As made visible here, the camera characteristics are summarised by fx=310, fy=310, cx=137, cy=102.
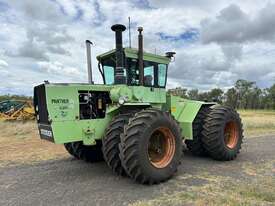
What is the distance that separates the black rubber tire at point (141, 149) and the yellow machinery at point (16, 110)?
16.9m

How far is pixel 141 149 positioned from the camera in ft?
19.9

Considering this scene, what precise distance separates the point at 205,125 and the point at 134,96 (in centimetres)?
238

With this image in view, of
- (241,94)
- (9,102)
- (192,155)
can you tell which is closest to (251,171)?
(192,155)

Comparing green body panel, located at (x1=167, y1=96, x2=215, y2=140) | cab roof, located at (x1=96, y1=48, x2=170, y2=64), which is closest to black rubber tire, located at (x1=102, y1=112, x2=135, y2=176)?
cab roof, located at (x1=96, y1=48, x2=170, y2=64)

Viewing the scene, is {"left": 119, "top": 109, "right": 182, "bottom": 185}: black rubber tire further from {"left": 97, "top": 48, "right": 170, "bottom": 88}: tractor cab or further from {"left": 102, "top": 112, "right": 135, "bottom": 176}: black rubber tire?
{"left": 97, "top": 48, "right": 170, "bottom": 88}: tractor cab

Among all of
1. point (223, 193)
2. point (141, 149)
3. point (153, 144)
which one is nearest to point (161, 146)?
point (153, 144)

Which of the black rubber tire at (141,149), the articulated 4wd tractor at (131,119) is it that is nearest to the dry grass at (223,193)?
the black rubber tire at (141,149)

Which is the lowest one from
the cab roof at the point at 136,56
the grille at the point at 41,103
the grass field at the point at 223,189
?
the grass field at the point at 223,189

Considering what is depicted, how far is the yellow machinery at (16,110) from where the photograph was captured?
21.3 meters

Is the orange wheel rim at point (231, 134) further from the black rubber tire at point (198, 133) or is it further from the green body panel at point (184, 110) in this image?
the green body panel at point (184, 110)

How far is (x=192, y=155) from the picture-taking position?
30.3 feet

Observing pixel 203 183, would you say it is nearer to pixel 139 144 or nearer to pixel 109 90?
pixel 139 144

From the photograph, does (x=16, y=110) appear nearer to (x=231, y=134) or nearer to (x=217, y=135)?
(x=231, y=134)

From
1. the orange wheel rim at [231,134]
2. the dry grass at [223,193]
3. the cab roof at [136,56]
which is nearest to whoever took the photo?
the dry grass at [223,193]
